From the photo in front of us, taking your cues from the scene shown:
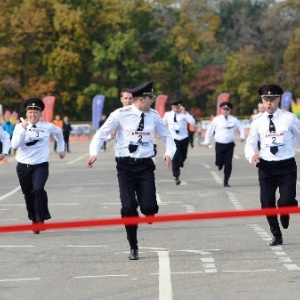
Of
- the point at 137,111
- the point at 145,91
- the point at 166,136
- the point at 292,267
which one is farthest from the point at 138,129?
the point at 292,267

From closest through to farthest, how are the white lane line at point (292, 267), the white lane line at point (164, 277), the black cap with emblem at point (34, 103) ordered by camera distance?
1. the white lane line at point (164, 277)
2. the white lane line at point (292, 267)
3. the black cap with emblem at point (34, 103)

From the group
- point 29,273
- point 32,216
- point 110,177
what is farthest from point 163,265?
point 110,177

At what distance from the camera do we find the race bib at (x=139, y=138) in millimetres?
14172

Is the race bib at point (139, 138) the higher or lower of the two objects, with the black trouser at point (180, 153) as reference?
higher

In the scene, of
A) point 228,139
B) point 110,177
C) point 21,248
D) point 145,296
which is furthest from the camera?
point 110,177

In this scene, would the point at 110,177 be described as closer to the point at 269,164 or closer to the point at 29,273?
the point at 269,164

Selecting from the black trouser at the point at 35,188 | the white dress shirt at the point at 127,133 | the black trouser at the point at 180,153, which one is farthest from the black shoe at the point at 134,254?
the black trouser at the point at 180,153

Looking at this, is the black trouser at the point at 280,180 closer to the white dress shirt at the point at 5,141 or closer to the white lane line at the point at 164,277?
the white lane line at the point at 164,277

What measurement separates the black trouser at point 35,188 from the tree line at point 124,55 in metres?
75.1

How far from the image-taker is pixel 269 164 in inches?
600

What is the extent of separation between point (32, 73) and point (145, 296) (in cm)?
8712

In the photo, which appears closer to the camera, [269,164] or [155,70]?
[269,164]

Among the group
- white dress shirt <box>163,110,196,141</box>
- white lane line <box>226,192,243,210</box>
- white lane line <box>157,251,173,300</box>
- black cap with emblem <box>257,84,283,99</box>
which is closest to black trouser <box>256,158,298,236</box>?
black cap with emblem <box>257,84,283,99</box>

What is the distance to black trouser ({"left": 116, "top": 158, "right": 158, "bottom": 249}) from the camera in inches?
555
